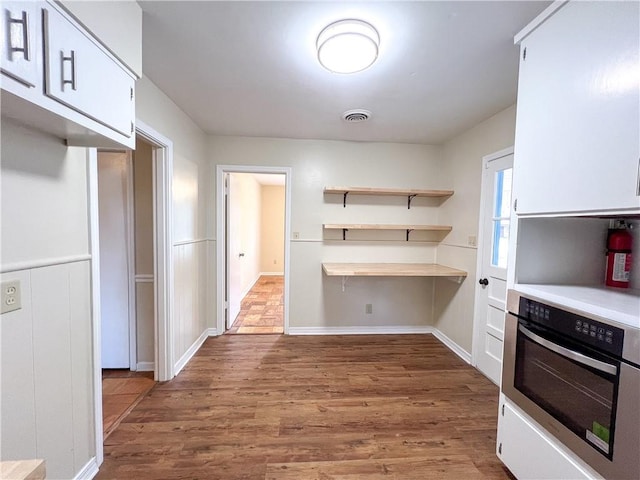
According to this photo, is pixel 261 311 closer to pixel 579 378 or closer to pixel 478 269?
pixel 478 269

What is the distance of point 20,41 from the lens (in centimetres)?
75

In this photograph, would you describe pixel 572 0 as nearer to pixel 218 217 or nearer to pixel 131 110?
pixel 131 110

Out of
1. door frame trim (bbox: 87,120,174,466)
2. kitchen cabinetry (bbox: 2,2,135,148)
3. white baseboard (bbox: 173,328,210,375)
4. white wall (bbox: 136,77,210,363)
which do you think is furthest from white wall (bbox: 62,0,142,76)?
white baseboard (bbox: 173,328,210,375)

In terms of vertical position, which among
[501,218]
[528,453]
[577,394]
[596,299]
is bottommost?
[528,453]

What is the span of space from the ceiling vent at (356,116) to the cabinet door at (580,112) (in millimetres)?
1232

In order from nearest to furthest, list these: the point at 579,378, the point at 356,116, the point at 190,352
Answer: the point at 579,378 < the point at 356,116 < the point at 190,352

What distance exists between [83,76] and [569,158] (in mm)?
1932

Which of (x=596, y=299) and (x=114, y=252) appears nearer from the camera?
(x=596, y=299)

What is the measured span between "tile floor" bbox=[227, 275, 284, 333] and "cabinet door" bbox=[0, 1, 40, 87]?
3.18 m

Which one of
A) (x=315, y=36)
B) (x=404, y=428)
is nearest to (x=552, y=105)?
(x=315, y=36)

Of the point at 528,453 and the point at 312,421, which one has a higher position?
the point at 528,453

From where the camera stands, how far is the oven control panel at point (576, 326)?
38.6 inches

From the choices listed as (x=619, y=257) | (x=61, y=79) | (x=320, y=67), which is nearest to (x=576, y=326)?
(x=619, y=257)

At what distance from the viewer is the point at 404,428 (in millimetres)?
1836
